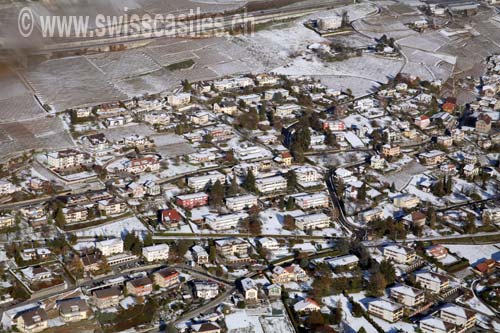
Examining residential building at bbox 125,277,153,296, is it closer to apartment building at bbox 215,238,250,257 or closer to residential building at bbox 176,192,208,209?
apartment building at bbox 215,238,250,257

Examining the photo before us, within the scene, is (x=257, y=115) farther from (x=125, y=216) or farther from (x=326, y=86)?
(x=125, y=216)

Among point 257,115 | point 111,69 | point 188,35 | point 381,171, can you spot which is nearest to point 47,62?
point 111,69

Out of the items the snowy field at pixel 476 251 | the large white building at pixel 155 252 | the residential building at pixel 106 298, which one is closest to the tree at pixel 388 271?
the snowy field at pixel 476 251

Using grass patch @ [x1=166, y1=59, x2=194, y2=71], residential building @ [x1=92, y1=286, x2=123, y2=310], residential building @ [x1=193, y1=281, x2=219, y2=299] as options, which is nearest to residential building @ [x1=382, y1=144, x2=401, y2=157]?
residential building @ [x1=193, y1=281, x2=219, y2=299]

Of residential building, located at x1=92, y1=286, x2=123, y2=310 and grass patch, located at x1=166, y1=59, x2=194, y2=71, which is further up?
residential building, located at x1=92, y1=286, x2=123, y2=310

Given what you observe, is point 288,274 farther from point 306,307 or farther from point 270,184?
point 270,184

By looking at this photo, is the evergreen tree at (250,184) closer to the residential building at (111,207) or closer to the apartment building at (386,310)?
the residential building at (111,207)
